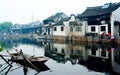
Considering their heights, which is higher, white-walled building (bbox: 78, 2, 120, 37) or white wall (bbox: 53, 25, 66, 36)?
white-walled building (bbox: 78, 2, 120, 37)

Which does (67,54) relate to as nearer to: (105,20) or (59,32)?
(105,20)

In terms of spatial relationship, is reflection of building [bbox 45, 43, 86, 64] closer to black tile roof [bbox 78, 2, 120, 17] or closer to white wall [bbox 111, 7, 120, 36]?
white wall [bbox 111, 7, 120, 36]

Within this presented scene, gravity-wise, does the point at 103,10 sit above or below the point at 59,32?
above

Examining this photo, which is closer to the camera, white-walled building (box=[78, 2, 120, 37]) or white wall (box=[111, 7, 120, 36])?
white wall (box=[111, 7, 120, 36])

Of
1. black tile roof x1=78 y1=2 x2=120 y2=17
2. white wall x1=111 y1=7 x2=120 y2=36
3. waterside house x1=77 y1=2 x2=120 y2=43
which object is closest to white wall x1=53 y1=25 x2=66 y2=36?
black tile roof x1=78 y1=2 x2=120 y2=17

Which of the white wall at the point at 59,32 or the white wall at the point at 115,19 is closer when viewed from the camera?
the white wall at the point at 115,19

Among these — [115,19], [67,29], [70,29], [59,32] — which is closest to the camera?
[115,19]

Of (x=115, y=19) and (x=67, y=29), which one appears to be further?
(x=67, y=29)

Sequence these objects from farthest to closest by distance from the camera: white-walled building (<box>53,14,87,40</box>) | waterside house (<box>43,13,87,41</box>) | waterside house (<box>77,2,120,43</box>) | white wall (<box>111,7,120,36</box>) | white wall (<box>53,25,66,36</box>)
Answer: white wall (<box>53,25,66,36</box>) < waterside house (<box>43,13,87,41</box>) < white-walled building (<box>53,14,87,40</box>) < waterside house (<box>77,2,120,43</box>) < white wall (<box>111,7,120,36</box>)

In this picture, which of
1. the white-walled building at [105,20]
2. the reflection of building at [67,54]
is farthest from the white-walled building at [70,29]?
the reflection of building at [67,54]

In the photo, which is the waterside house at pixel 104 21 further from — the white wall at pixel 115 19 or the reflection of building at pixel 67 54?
the reflection of building at pixel 67 54

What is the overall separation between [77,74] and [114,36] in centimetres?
2512

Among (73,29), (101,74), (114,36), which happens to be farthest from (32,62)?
(73,29)

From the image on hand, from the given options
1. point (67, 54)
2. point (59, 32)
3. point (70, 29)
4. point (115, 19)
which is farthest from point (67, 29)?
point (67, 54)
